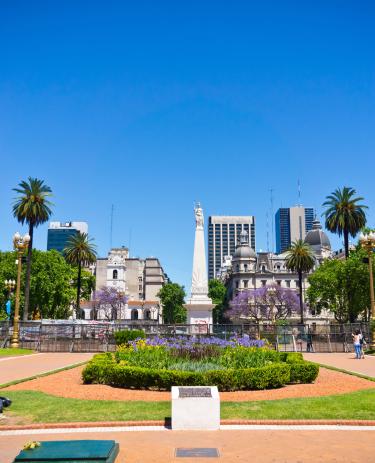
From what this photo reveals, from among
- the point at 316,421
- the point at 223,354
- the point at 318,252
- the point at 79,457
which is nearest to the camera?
the point at 79,457

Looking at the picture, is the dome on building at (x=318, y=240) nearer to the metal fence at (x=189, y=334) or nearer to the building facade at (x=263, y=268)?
the building facade at (x=263, y=268)

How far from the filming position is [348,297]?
58.4 meters

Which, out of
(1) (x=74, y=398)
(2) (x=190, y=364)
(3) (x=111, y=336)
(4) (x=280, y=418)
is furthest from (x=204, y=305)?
(4) (x=280, y=418)

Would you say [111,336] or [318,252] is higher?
[318,252]

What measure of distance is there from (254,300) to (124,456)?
83637 millimetres

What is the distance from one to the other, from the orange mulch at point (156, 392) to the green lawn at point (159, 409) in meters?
0.89

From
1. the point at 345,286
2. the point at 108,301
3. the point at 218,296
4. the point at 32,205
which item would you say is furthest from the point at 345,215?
the point at 218,296

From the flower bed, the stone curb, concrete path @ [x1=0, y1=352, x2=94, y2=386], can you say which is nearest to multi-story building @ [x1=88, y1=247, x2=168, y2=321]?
concrete path @ [x1=0, y1=352, x2=94, y2=386]

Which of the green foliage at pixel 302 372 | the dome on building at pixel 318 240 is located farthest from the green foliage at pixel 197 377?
the dome on building at pixel 318 240

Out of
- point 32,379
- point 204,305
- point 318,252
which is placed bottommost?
point 32,379

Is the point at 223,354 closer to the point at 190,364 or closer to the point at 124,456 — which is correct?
the point at 190,364

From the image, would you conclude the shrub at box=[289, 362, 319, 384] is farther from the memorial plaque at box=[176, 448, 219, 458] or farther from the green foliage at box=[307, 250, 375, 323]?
the green foliage at box=[307, 250, 375, 323]

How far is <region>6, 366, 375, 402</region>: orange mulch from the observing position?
13.9m

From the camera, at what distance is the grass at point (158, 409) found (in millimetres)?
10922
